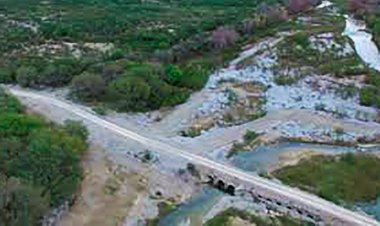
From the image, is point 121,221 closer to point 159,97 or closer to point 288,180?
point 288,180

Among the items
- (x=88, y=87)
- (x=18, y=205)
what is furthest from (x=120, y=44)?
(x=18, y=205)

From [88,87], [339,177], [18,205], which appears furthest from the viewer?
[88,87]

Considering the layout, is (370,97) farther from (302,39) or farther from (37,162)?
(37,162)

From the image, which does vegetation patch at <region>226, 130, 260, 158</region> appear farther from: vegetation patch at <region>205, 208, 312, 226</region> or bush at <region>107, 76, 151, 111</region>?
bush at <region>107, 76, 151, 111</region>

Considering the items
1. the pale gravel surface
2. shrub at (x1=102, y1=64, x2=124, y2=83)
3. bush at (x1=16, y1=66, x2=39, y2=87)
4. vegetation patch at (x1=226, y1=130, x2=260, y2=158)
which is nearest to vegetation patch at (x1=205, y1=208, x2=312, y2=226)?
the pale gravel surface

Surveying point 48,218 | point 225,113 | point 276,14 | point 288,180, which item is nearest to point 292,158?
point 288,180

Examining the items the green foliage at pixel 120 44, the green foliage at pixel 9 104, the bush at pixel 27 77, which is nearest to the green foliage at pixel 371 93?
the green foliage at pixel 120 44
